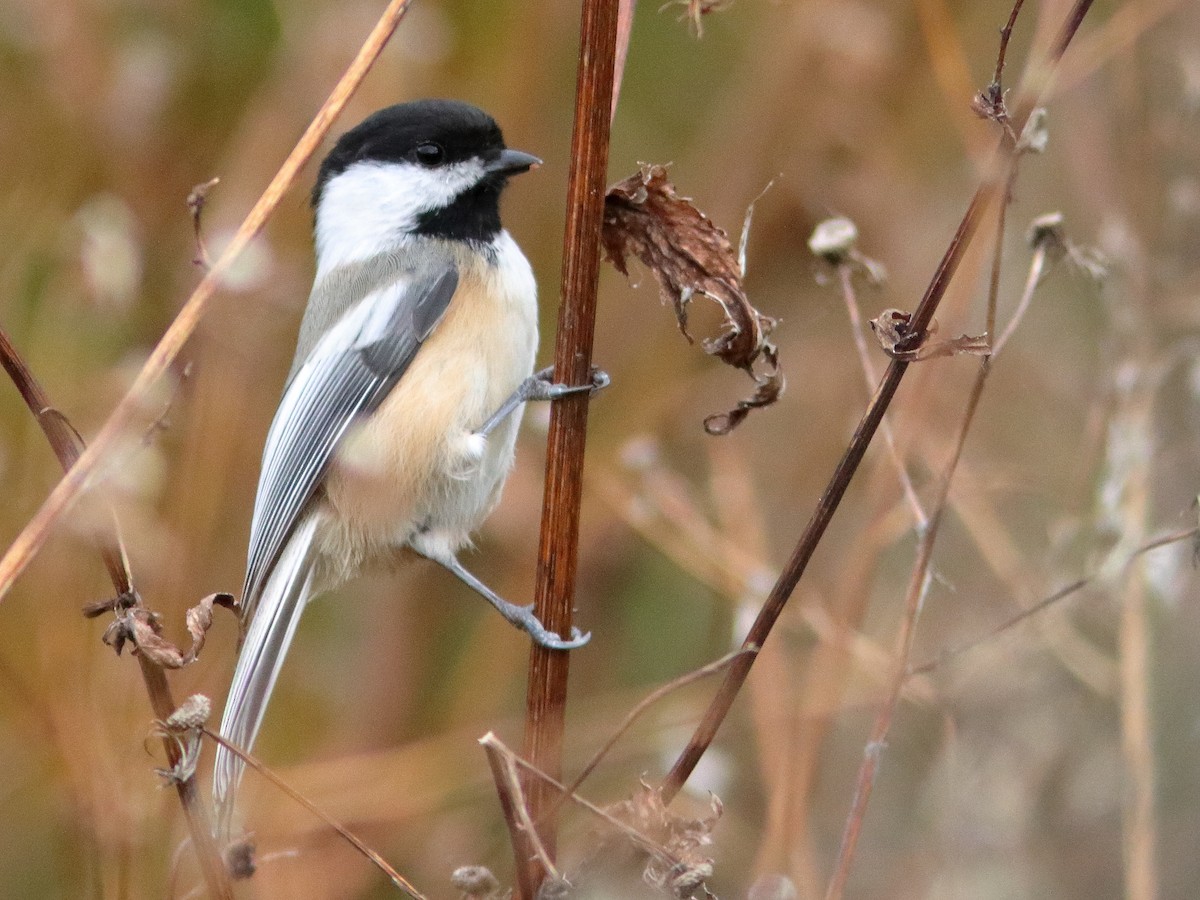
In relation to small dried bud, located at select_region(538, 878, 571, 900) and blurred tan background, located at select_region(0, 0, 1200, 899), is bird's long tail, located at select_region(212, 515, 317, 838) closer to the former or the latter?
blurred tan background, located at select_region(0, 0, 1200, 899)

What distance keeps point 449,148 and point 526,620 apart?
3.01 feet

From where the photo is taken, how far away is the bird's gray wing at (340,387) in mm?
2039

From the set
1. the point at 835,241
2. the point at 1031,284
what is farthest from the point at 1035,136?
the point at 835,241

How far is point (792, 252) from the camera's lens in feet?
10.3

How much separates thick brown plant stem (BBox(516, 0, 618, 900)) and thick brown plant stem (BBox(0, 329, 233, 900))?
0.93 ft

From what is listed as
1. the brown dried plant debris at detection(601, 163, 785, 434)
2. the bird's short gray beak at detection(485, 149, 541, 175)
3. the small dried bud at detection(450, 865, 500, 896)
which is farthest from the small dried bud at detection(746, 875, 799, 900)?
the bird's short gray beak at detection(485, 149, 541, 175)

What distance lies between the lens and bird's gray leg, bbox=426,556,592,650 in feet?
4.32

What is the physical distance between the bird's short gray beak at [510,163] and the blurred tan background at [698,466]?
422 mm

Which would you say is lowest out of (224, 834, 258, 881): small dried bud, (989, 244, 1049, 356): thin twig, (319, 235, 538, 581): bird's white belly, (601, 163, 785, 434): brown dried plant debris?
(224, 834, 258, 881): small dried bud

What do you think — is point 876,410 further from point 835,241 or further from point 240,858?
point 240,858

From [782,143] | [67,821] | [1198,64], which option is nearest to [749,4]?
[782,143]

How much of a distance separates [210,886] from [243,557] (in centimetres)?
168

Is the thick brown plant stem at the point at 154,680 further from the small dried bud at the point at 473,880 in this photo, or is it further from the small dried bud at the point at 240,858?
the small dried bud at the point at 473,880

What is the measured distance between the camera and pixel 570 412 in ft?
4.36
